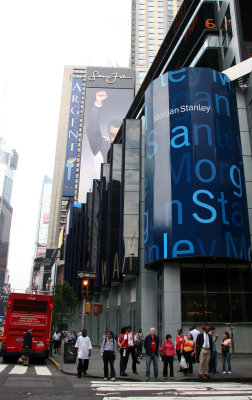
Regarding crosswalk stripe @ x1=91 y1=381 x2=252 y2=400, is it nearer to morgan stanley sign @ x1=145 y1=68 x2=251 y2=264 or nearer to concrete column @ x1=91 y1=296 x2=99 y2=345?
morgan stanley sign @ x1=145 y1=68 x2=251 y2=264

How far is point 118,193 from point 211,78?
46.0 ft

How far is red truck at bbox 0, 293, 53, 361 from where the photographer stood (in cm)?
1928

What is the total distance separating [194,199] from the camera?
2414 centimetres

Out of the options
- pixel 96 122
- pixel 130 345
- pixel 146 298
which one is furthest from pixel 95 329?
pixel 96 122

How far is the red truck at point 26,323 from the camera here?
63.3ft

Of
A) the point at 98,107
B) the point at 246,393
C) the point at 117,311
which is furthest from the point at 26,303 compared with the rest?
the point at 98,107

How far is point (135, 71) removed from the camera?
135 meters

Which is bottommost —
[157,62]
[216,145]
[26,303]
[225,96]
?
[26,303]

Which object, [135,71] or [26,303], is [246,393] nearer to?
[26,303]

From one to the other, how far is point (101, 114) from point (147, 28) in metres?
34.2

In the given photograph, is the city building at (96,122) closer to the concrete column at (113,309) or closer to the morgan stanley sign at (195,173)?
the concrete column at (113,309)

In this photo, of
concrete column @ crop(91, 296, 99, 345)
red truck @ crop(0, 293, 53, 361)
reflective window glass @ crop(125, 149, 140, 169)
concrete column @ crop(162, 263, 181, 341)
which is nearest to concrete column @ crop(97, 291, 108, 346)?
concrete column @ crop(91, 296, 99, 345)

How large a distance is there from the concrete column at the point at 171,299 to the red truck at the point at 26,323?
7.18 m

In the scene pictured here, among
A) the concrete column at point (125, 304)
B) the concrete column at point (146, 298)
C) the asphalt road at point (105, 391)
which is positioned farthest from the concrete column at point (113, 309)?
the asphalt road at point (105, 391)
